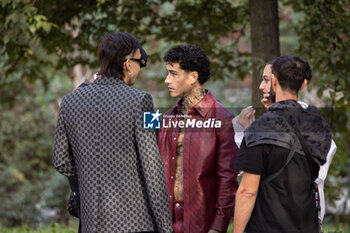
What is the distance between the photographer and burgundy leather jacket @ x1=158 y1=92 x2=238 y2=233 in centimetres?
395

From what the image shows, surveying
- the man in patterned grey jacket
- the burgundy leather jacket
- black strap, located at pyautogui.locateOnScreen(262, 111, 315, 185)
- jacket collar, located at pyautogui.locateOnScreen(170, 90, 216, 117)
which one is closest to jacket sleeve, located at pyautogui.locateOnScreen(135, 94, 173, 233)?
the man in patterned grey jacket

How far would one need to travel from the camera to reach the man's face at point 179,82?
4168 mm

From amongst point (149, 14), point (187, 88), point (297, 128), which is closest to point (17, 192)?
point (149, 14)

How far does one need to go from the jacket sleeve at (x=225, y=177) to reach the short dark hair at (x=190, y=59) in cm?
44

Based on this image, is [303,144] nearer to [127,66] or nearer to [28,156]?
[127,66]

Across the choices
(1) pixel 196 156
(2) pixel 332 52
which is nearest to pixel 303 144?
(1) pixel 196 156

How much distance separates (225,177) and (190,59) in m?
0.89

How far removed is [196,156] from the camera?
156 inches

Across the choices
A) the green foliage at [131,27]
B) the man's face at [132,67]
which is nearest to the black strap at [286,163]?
the man's face at [132,67]

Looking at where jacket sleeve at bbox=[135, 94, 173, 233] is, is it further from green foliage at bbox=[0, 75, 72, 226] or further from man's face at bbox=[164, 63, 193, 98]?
green foliage at bbox=[0, 75, 72, 226]

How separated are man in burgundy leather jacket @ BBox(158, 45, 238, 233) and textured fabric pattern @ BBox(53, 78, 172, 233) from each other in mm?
758

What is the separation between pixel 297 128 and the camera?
3371mm

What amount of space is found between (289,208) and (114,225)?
1.02 metres

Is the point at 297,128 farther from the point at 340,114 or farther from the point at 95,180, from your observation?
the point at 340,114
